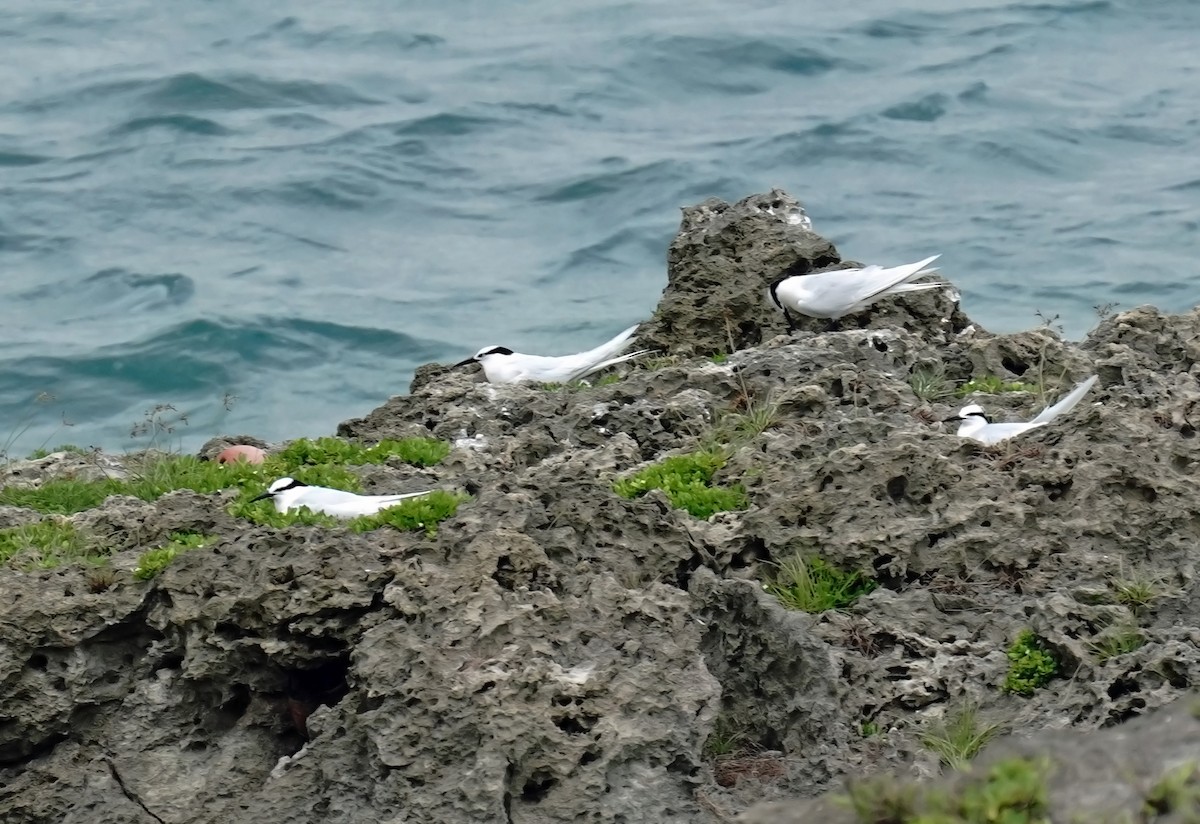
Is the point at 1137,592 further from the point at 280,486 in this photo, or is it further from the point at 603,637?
the point at 280,486

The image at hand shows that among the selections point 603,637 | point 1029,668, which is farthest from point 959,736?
point 603,637

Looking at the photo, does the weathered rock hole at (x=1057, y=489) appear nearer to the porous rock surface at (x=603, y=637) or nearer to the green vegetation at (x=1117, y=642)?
the porous rock surface at (x=603, y=637)

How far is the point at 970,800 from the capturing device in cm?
379

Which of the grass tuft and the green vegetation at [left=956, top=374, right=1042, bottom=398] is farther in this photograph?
the green vegetation at [left=956, top=374, right=1042, bottom=398]

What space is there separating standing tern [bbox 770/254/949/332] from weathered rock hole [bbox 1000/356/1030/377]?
0.88m

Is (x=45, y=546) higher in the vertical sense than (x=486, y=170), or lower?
higher

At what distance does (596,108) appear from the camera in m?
39.4

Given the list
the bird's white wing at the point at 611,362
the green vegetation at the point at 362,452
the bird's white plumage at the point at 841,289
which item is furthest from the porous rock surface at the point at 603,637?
the bird's white wing at the point at 611,362

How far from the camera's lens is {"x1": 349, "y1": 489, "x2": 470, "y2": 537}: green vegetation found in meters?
8.23

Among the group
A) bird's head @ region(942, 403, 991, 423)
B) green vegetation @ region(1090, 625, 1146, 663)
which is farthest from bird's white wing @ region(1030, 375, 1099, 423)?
green vegetation @ region(1090, 625, 1146, 663)

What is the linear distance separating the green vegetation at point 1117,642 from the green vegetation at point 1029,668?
20cm

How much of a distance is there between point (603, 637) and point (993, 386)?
498 cm

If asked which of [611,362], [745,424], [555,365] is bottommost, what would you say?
[555,365]

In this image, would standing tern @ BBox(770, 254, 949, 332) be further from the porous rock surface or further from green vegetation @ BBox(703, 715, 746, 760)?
green vegetation @ BBox(703, 715, 746, 760)
